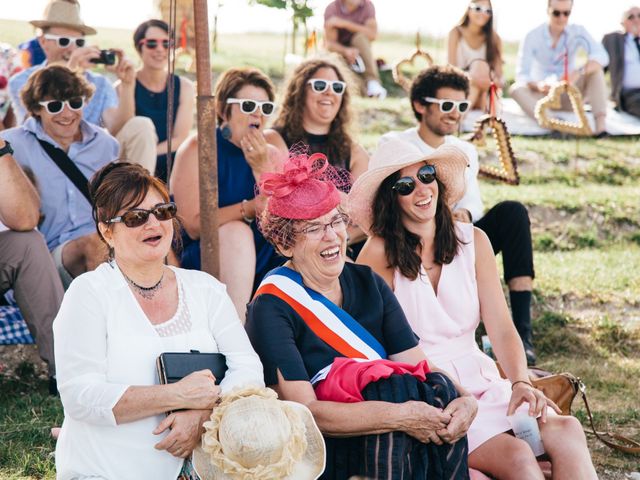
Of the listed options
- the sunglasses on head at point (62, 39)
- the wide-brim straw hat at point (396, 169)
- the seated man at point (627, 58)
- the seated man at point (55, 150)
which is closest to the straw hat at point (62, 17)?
the sunglasses on head at point (62, 39)

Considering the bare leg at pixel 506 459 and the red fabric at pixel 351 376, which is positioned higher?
the red fabric at pixel 351 376

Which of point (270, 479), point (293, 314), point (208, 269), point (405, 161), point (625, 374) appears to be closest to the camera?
point (270, 479)

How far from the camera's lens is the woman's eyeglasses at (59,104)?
18.8ft

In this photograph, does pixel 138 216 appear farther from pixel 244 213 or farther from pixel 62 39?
pixel 62 39

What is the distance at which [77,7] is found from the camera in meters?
7.64

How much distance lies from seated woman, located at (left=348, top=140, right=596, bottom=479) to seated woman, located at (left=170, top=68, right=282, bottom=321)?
3.16 ft

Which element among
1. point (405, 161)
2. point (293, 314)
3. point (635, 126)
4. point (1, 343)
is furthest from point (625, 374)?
point (635, 126)

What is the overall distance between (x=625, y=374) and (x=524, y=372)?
2.34 metres

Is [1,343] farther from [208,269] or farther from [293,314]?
[293,314]

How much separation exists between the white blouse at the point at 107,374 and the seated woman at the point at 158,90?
4123 mm

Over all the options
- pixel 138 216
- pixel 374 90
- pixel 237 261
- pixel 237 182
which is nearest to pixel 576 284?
pixel 237 182

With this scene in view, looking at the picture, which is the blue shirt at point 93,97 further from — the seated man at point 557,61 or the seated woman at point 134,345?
the seated man at point 557,61

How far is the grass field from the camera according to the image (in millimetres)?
4902

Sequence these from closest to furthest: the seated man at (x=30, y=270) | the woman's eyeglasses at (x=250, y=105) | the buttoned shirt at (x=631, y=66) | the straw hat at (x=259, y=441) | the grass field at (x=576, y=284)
A: the straw hat at (x=259, y=441)
the grass field at (x=576, y=284)
the seated man at (x=30, y=270)
the woman's eyeglasses at (x=250, y=105)
the buttoned shirt at (x=631, y=66)
